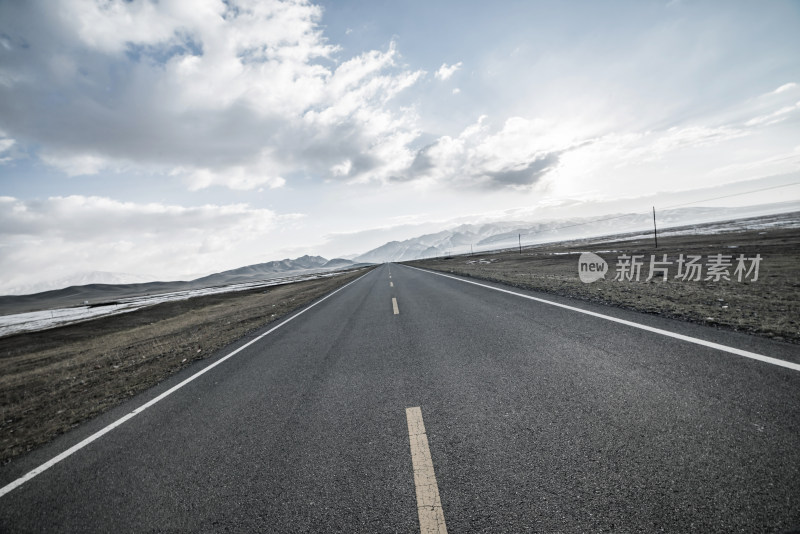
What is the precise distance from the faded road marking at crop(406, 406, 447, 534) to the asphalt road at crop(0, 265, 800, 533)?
0.19 ft

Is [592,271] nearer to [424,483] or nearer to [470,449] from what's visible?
[470,449]

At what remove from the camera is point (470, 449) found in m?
2.79

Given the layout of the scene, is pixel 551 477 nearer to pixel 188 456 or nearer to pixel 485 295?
pixel 188 456

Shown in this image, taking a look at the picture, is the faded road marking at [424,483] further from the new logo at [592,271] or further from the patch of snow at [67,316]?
the patch of snow at [67,316]

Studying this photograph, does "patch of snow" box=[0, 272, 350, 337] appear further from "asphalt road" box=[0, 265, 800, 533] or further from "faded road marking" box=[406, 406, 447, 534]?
"faded road marking" box=[406, 406, 447, 534]

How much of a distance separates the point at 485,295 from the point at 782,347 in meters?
7.76

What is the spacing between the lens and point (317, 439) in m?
3.25

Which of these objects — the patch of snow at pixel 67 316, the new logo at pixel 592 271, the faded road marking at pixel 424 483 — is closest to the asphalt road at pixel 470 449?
the faded road marking at pixel 424 483

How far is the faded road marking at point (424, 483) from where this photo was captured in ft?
6.62

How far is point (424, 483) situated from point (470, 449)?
60 cm

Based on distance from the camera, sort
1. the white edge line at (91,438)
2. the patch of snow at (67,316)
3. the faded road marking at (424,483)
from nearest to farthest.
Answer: the faded road marking at (424,483)
the white edge line at (91,438)
the patch of snow at (67,316)

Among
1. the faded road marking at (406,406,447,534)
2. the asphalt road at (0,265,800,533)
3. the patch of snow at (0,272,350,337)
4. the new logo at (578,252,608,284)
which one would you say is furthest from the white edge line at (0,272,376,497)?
the patch of snow at (0,272,350,337)

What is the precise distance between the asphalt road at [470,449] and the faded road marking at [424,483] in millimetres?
59

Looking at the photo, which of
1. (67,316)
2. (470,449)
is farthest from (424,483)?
(67,316)
